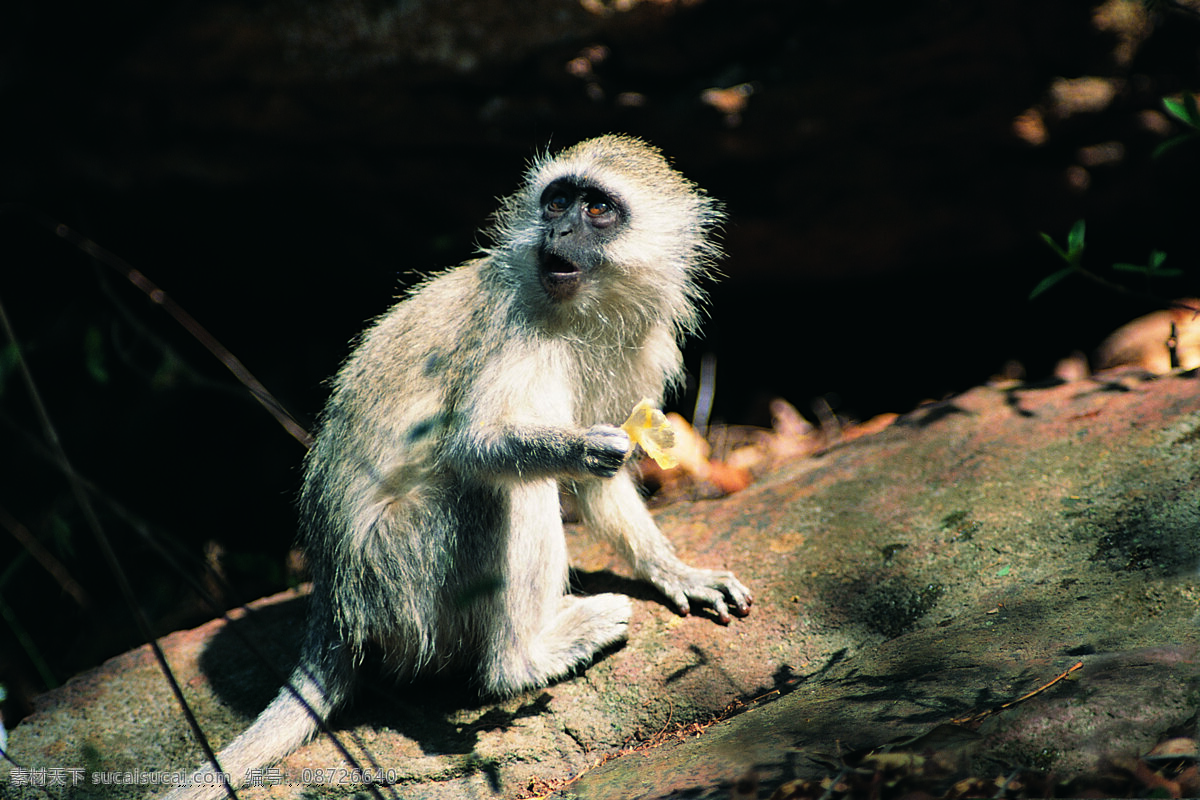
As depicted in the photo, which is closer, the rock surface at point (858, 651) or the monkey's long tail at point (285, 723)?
the rock surface at point (858, 651)

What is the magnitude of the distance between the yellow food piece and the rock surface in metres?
1.00

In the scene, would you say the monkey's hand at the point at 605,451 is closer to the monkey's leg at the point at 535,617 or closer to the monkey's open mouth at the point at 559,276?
the monkey's leg at the point at 535,617

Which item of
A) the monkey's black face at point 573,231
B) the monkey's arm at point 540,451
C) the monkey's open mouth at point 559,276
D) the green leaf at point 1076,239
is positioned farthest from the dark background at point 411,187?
the green leaf at point 1076,239

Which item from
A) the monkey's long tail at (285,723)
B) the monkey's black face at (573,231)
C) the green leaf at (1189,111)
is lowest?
the monkey's long tail at (285,723)

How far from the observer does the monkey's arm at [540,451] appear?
11.5ft

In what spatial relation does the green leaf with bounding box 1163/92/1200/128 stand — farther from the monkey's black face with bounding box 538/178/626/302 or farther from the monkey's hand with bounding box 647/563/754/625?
the monkey's hand with bounding box 647/563/754/625

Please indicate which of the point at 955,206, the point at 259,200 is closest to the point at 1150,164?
the point at 955,206

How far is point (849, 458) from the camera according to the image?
4895 millimetres

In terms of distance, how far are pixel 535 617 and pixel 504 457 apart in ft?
2.65

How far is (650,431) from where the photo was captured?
11.8ft

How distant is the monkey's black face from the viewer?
3.90m

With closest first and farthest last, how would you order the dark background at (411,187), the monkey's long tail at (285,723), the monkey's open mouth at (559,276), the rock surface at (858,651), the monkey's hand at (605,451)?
the rock surface at (858,651) → the monkey's long tail at (285,723) → the monkey's hand at (605,451) → the monkey's open mouth at (559,276) → the dark background at (411,187)

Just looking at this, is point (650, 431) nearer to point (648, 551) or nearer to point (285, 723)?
point (648, 551)

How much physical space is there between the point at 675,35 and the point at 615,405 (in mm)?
2742
